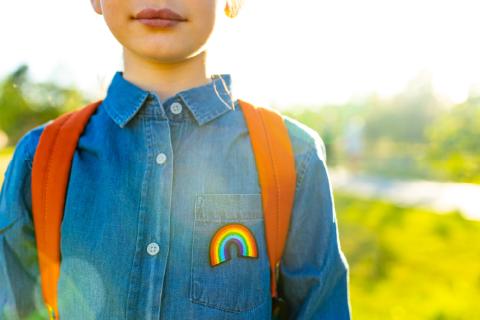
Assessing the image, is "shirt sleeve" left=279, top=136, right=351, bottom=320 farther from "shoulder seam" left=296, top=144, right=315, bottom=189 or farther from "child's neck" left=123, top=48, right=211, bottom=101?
"child's neck" left=123, top=48, right=211, bottom=101

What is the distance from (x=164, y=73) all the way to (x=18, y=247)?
0.65 meters

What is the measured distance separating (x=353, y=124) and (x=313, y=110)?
4.31m

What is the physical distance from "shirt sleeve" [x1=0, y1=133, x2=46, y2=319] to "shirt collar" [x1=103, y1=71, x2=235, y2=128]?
0.28 metres

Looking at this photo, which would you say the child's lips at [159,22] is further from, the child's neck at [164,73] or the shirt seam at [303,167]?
the shirt seam at [303,167]

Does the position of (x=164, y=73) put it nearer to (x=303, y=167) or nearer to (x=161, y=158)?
(x=161, y=158)

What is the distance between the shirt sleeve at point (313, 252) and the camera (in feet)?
5.08

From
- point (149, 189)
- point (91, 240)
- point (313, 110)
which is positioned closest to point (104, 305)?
point (91, 240)

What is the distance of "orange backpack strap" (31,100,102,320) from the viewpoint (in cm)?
146

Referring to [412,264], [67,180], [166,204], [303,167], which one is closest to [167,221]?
[166,204]

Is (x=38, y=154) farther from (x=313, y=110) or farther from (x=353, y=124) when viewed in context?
(x=353, y=124)

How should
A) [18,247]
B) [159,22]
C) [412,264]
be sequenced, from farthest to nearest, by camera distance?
[412,264] → [18,247] → [159,22]

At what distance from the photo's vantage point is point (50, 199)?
4.79 ft

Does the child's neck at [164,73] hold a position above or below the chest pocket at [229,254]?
above

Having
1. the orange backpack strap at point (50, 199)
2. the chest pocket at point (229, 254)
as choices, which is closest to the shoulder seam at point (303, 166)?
the chest pocket at point (229, 254)
